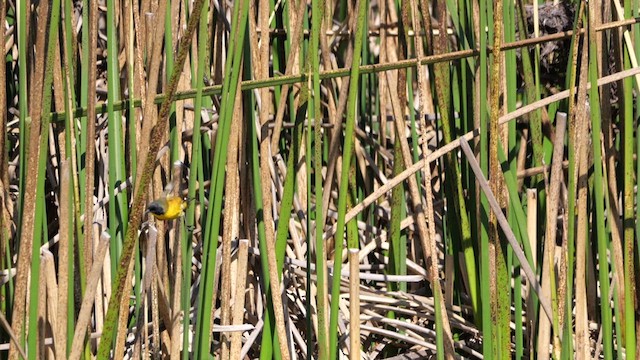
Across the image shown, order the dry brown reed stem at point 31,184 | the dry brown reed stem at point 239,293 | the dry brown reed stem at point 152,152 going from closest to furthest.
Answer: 1. the dry brown reed stem at point 152,152
2. the dry brown reed stem at point 31,184
3. the dry brown reed stem at point 239,293

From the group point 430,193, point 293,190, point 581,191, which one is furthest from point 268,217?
point 581,191

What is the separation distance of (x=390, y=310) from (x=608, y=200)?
56cm

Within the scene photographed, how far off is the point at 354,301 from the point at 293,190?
Result: 228 millimetres

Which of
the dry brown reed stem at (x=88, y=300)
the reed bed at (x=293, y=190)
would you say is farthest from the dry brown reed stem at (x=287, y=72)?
the dry brown reed stem at (x=88, y=300)

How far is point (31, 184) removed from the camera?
1.23 meters

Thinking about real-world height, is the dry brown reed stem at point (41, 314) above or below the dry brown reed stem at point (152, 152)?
below

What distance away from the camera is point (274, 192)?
1.86m

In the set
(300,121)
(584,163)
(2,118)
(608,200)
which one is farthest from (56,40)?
(608,200)

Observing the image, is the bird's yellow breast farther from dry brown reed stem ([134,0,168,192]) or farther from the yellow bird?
dry brown reed stem ([134,0,168,192])

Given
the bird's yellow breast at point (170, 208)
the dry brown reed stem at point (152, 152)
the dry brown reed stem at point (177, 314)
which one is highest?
the dry brown reed stem at point (152, 152)

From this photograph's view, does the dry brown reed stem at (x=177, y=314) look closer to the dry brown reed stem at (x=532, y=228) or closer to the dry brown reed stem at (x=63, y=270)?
the dry brown reed stem at (x=63, y=270)

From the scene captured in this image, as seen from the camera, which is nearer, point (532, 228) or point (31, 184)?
point (31, 184)

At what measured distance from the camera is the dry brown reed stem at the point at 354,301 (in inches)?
51.4

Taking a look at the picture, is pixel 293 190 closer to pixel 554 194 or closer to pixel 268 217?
pixel 268 217
